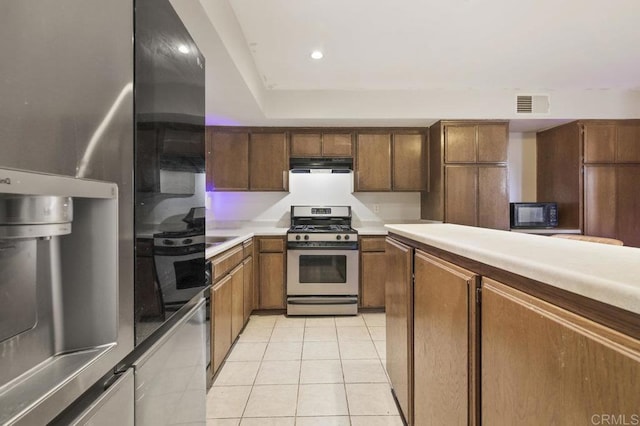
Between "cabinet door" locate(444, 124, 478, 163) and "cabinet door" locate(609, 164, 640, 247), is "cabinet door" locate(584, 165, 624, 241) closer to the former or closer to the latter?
"cabinet door" locate(609, 164, 640, 247)

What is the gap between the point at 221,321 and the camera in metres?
2.03

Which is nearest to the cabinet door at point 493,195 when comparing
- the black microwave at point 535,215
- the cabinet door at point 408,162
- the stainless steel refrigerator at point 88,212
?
the black microwave at point 535,215

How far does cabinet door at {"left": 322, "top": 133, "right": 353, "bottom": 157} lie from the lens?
11.2ft

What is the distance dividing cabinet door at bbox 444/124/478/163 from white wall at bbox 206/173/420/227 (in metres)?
0.73

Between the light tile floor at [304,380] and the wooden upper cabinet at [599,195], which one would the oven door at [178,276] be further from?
the wooden upper cabinet at [599,195]

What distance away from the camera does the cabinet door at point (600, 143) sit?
3129 millimetres

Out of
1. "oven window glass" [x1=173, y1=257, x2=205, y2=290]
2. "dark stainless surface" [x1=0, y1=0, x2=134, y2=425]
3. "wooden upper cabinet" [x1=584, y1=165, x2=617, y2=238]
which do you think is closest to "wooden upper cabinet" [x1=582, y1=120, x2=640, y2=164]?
"wooden upper cabinet" [x1=584, y1=165, x2=617, y2=238]

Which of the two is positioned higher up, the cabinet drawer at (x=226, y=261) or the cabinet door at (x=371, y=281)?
the cabinet drawer at (x=226, y=261)

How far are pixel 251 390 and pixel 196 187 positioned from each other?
4.87 ft

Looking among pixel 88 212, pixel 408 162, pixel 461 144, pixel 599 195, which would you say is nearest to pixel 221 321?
pixel 88 212

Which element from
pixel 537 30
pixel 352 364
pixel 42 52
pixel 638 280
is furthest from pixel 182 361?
pixel 537 30

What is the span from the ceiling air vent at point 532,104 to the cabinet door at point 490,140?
263 mm

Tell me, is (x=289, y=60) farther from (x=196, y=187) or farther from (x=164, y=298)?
(x=164, y=298)

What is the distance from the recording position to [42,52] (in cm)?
42
